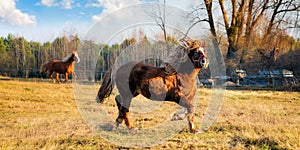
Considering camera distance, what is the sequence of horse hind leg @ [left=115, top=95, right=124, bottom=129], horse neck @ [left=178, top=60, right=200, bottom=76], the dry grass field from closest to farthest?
the dry grass field → horse neck @ [left=178, top=60, right=200, bottom=76] → horse hind leg @ [left=115, top=95, right=124, bottom=129]

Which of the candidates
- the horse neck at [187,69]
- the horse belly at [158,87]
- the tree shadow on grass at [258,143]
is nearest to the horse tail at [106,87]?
the horse belly at [158,87]

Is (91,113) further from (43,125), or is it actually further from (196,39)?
(196,39)

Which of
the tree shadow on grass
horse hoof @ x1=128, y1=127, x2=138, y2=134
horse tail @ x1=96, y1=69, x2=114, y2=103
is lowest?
the tree shadow on grass

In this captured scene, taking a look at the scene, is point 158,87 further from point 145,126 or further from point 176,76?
point 145,126

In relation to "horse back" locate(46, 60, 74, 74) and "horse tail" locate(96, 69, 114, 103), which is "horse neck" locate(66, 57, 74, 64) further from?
"horse tail" locate(96, 69, 114, 103)

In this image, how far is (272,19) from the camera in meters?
23.9

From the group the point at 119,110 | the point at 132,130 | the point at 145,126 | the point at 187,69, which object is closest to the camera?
the point at 187,69

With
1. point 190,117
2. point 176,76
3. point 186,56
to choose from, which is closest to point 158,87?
A: point 176,76

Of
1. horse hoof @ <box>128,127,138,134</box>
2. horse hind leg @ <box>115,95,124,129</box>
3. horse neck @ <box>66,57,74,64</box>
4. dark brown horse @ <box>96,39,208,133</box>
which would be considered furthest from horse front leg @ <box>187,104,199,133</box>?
horse neck @ <box>66,57,74,64</box>

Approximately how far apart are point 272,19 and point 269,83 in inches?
297

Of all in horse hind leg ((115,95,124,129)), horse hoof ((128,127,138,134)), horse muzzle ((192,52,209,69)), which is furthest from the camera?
horse hind leg ((115,95,124,129))

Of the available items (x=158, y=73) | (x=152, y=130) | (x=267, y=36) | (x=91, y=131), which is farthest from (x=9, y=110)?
(x=267, y=36)

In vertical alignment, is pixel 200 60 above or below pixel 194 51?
below

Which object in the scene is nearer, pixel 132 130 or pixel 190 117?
pixel 190 117
